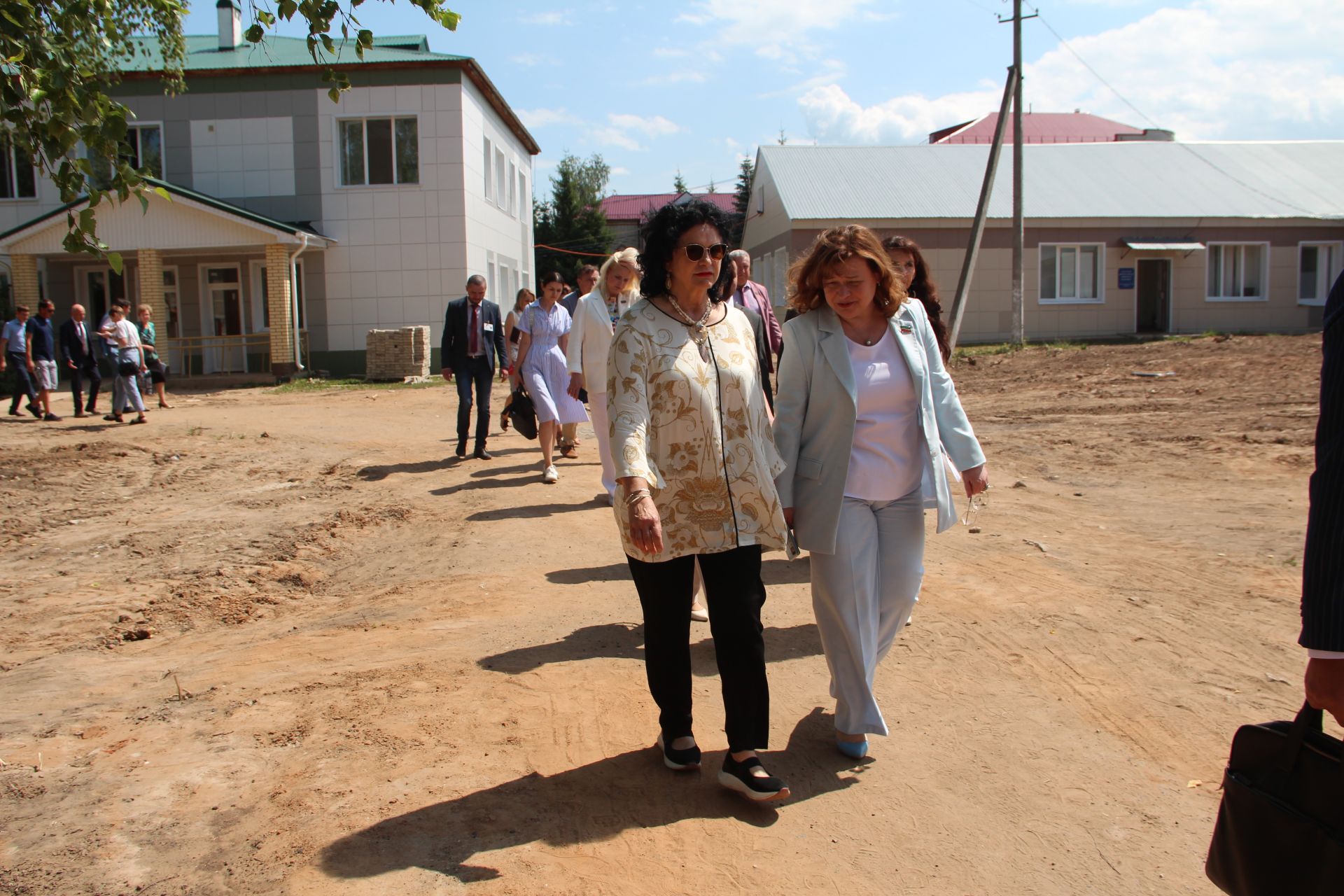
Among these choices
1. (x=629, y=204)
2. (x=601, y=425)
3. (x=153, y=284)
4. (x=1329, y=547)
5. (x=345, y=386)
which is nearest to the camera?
(x=1329, y=547)

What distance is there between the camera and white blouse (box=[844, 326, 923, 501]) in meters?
3.69

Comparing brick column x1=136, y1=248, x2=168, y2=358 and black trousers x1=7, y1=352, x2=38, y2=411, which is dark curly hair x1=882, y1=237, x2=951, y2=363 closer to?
black trousers x1=7, y1=352, x2=38, y2=411

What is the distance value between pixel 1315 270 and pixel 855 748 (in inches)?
1331

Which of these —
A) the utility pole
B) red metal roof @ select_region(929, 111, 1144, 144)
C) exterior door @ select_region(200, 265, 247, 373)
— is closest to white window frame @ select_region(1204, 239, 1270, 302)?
the utility pole

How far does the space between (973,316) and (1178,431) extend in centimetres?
1822

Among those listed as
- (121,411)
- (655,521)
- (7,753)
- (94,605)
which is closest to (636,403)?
(655,521)

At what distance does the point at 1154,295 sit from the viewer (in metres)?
31.5

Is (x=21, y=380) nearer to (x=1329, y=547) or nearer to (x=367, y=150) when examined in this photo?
(x=367, y=150)

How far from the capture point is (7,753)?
387cm

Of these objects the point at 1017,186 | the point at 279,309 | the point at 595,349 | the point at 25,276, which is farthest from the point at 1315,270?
the point at 25,276

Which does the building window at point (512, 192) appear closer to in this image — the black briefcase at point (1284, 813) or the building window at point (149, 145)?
the building window at point (149, 145)

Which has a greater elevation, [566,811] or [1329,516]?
[1329,516]

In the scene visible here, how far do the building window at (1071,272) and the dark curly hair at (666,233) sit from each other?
28.5 metres

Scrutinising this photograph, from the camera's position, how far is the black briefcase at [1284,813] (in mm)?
1734
